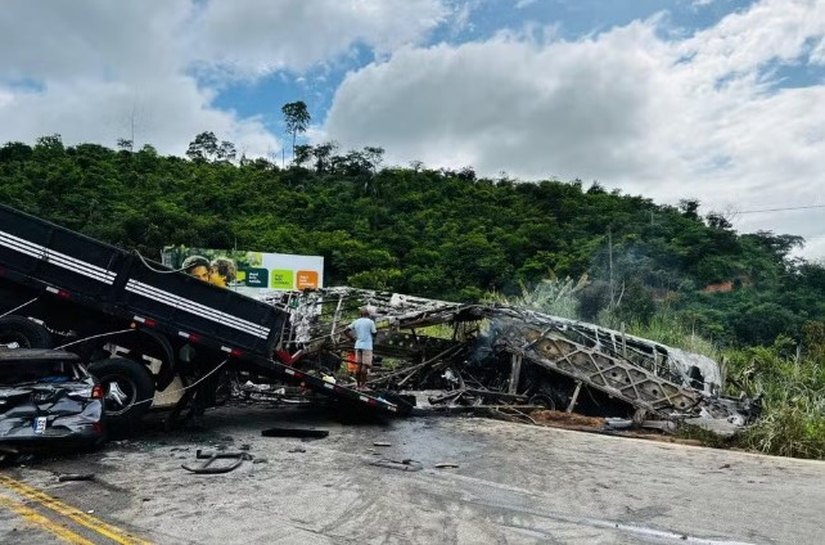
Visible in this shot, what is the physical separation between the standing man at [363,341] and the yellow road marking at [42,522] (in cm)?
833

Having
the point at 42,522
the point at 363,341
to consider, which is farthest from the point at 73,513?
the point at 363,341

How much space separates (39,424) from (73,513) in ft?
7.07

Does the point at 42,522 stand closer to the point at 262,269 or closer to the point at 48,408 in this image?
the point at 48,408

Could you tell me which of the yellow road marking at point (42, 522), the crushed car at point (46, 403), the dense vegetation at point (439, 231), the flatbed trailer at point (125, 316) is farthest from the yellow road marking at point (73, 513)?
the dense vegetation at point (439, 231)

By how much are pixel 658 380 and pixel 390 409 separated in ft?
18.5

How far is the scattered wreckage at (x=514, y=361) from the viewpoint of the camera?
Answer: 1368 centimetres

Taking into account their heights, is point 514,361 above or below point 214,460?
above

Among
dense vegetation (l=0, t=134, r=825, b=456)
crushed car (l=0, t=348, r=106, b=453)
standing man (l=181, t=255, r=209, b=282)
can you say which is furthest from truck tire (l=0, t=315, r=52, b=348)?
dense vegetation (l=0, t=134, r=825, b=456)

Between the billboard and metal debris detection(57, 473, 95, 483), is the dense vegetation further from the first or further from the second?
metal debris detection(57, 473, 95, 483)

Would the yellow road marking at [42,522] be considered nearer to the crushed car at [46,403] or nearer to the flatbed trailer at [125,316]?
the crushed car at [46,403]

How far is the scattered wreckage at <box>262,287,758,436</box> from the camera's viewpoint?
13.7 meters

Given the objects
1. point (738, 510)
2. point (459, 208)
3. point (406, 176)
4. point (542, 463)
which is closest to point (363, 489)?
point (542, 463)

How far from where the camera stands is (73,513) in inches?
229

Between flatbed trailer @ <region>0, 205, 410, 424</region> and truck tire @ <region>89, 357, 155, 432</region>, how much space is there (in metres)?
0.01
